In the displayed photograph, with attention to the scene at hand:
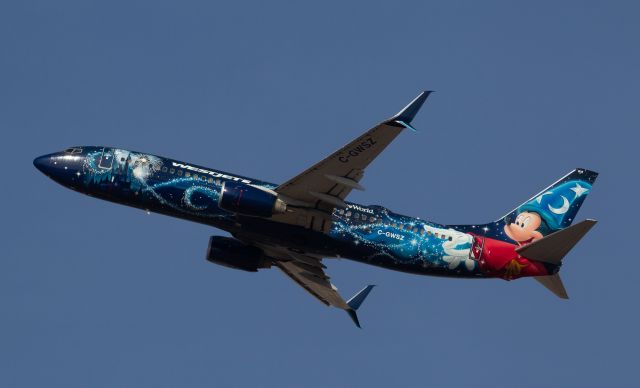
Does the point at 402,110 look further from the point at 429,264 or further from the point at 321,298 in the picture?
the point at 321,298

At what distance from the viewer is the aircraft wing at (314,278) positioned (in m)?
76.3

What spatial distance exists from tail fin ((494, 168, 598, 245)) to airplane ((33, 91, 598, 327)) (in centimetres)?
21

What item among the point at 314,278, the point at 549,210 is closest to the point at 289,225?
the point at 314,278

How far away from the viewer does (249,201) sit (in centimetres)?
6894

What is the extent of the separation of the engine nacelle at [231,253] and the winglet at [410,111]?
58.7ft

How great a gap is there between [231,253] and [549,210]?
2072 cm

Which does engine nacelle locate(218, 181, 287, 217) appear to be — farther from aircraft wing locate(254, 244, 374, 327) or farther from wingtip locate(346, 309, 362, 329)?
wingtip locate(346, 309, 362, 329)

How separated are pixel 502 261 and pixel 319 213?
40.0 ft

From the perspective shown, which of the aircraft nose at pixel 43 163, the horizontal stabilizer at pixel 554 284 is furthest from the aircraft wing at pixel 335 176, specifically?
the aircraft nose at pixel 43 163

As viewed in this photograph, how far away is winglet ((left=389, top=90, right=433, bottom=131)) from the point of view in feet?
201

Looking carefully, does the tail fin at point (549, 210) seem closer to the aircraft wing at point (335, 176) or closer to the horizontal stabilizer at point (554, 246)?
the horizontal stabilizer at point (554, 246)

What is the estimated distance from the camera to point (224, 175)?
7244 cm

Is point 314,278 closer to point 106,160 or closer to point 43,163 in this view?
point 106,160

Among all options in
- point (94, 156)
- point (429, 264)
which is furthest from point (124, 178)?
point (429, 264)
